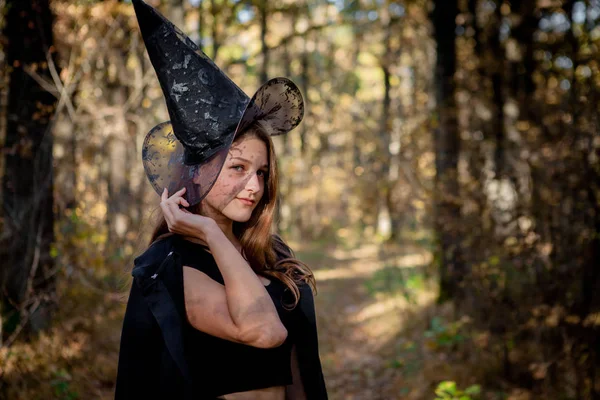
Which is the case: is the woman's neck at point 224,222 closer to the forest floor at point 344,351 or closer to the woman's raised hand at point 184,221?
the woman's raised hand at point 184,221

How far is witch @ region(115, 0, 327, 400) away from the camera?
201 centimetres

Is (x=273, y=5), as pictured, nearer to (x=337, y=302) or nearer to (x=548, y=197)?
(x=337, y=302)

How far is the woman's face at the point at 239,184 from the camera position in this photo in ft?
7.39

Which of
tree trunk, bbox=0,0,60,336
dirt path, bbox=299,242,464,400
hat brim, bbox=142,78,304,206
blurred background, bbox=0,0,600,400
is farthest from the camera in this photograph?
dirt path, bbox=299,242,464,400

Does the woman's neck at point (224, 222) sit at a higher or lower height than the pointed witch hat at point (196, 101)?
lower

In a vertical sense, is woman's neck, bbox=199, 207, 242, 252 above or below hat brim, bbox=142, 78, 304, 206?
below

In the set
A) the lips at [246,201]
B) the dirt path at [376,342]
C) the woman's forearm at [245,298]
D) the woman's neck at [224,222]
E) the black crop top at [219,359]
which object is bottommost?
the dirt path at [376,342]

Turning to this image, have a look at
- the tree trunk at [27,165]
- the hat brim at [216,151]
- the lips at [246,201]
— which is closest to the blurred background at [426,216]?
the tree trunk at [27,165]

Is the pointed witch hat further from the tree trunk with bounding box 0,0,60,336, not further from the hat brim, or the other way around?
the tree trunk with bounding box 0,0,60,336

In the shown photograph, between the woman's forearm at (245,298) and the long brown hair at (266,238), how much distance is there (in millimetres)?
356

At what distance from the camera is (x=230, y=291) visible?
1966 millimetres

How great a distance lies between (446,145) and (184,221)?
6895mm

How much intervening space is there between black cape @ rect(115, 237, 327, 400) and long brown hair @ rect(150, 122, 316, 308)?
0.97 feet

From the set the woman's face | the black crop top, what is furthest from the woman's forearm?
the woman's face
